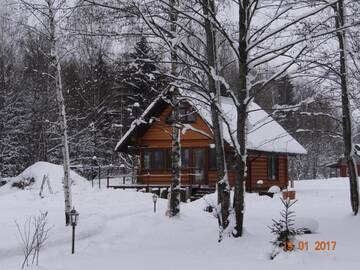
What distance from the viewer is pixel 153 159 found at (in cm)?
2733

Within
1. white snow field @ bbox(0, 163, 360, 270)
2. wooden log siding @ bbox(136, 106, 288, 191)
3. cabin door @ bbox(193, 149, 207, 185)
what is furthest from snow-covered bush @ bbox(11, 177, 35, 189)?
cabin door @ bbox(193, 149, 207, 185)

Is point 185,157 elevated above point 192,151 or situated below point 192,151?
below

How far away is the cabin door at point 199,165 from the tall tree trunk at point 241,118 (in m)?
15.2

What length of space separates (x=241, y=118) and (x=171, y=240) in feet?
10.7

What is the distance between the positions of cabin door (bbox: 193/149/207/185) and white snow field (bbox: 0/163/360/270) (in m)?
7.10

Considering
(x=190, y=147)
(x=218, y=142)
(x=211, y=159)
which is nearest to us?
(x=218, y=142)

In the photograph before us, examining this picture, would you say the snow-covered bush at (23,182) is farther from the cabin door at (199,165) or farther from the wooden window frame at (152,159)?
the cabin door at (199,165)

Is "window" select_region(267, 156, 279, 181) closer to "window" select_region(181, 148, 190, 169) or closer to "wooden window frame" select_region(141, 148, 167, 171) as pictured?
"window" select_region(181, 148, 190, 169)

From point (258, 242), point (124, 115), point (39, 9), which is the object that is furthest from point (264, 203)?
point (124, 115)

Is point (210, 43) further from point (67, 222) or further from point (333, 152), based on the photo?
point (333, 152)

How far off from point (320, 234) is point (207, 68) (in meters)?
4.14

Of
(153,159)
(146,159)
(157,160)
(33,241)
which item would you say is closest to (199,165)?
(157,160)

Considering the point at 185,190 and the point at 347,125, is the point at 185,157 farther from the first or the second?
the point at 347,125

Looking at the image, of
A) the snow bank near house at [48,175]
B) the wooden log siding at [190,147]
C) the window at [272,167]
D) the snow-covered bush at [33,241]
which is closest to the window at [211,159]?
the wooden log siding at [190,147]
